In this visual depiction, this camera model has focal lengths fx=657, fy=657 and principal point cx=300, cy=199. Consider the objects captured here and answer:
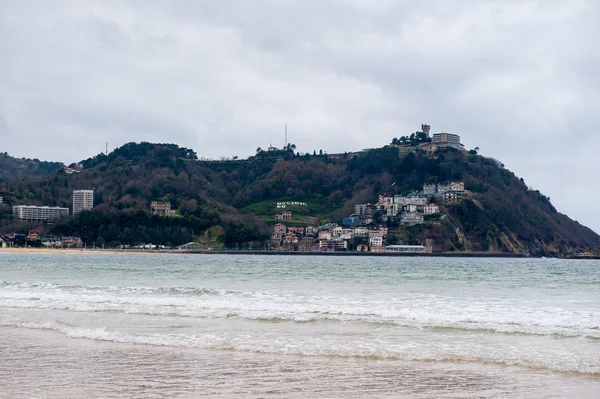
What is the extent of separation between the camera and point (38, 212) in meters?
153

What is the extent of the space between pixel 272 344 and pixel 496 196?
457 ft

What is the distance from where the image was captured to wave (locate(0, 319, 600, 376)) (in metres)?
11.0

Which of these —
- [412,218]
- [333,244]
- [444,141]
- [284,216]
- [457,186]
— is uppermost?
[444,141]

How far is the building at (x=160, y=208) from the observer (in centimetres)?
Result: 14438

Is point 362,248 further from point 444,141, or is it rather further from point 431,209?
point 444,141

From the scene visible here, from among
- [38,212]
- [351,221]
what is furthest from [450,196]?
[38,212]

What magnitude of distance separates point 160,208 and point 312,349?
138 metres

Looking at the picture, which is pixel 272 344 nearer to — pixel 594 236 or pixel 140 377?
pixel 140 377

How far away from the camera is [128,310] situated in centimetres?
1867

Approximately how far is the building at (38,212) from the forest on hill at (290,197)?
9.52 ft

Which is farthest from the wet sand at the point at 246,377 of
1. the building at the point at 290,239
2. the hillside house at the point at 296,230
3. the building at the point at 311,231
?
the building at the point at 311,231

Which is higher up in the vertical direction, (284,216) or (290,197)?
(290,197)

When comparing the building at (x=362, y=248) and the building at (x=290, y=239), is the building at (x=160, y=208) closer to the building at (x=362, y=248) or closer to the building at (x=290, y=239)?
the building at (x=290, y=239)

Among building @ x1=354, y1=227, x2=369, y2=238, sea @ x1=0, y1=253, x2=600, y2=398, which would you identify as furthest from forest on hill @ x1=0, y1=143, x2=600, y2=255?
sea @ x1=0, y1=253, x2=600, y2=398
